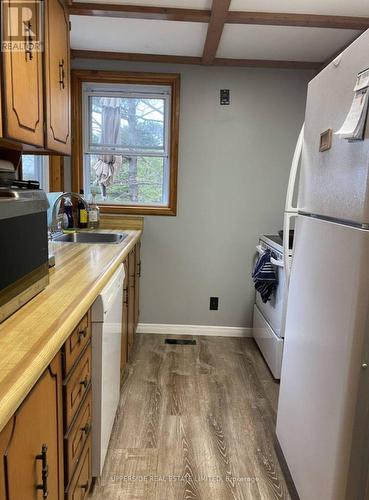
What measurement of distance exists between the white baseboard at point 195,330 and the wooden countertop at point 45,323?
1667 millimetres

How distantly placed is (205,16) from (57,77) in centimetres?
101

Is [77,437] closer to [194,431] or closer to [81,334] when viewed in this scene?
[81,334]

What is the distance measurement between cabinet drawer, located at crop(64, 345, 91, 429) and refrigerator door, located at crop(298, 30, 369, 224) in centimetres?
101

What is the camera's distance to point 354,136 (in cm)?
113

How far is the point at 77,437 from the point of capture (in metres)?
1.27

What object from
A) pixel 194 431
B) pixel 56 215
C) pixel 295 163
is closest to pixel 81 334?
pixel 194 431

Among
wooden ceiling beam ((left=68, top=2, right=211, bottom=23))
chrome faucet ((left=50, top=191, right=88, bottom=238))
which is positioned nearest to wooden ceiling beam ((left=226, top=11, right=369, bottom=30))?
wooden ceiling beam ((left=68, top=2, right=211, bottom=23))

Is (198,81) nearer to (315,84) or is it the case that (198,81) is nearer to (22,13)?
(315,84)

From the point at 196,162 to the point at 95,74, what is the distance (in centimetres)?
109

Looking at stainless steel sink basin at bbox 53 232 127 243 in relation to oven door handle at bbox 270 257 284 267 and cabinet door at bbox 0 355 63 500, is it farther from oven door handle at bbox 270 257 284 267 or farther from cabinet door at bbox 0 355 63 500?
cabinet door at bbox 0 355 63 500

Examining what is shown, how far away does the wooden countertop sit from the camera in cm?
76

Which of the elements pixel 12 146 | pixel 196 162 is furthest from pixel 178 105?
pixel 12 146

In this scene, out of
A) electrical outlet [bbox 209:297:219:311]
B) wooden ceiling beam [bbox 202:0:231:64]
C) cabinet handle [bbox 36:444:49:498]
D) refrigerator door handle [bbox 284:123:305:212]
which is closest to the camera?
cabinet handle [bbox 36:444:49:498]

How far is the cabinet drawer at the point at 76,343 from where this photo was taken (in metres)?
1.13
